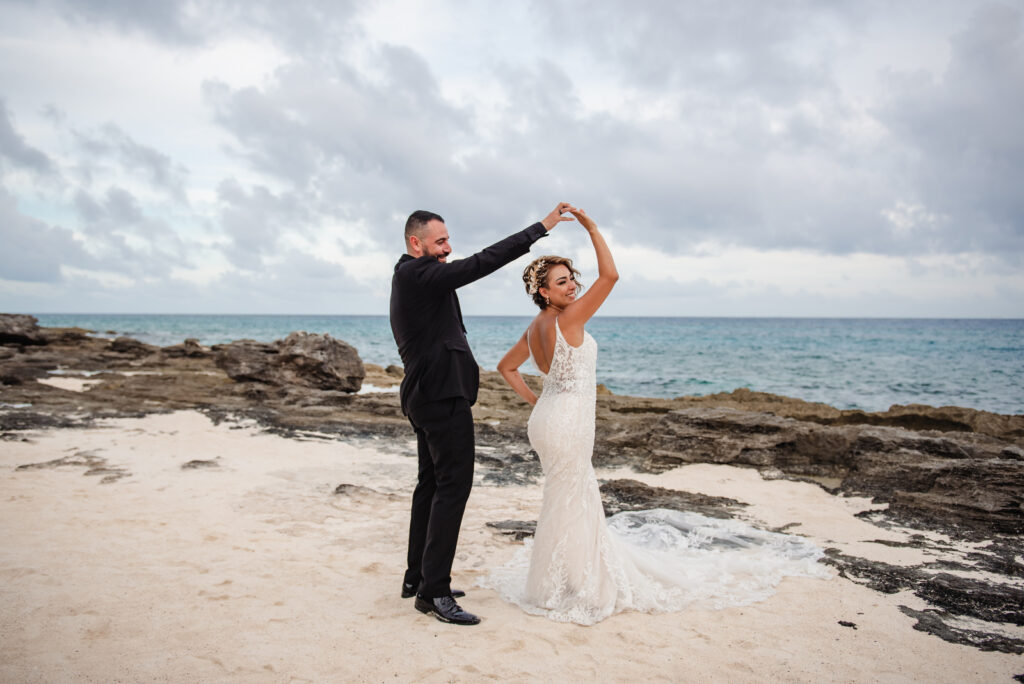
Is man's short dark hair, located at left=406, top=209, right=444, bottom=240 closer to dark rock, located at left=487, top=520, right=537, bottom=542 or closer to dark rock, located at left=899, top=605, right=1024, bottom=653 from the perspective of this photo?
dark rock, located at left=487, top=520, right=537, bottom=542

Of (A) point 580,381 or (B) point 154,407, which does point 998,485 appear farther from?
(B) point 154,407

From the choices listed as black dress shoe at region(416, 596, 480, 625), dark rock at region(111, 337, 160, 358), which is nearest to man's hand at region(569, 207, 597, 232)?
black dress shoe at region(416, 596, 480, 625)

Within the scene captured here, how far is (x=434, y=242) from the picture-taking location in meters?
3.67

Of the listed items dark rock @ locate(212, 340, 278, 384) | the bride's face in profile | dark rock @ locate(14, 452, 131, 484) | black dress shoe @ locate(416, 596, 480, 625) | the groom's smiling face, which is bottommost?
dark rock @ locate(14, 452, 131, 484)

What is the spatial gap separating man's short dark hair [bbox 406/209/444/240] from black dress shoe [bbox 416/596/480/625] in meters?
2.23

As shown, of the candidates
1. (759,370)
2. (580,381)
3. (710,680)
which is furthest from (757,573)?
(759,370)

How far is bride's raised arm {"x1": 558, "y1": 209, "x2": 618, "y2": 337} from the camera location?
3658 millimetres

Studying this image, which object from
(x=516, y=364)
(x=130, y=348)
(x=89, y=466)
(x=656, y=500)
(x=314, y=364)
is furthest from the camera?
(x=130, y=348)

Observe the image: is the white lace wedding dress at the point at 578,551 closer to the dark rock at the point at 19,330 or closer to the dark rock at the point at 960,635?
the dark rock at the point at 960,635

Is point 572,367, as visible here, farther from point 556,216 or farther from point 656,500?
point 656,500

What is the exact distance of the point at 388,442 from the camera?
947 centimetres

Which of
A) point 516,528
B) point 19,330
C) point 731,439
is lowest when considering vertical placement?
point 516,528

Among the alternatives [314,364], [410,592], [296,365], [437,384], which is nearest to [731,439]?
[410,592]

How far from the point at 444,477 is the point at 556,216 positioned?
5.63 feet
